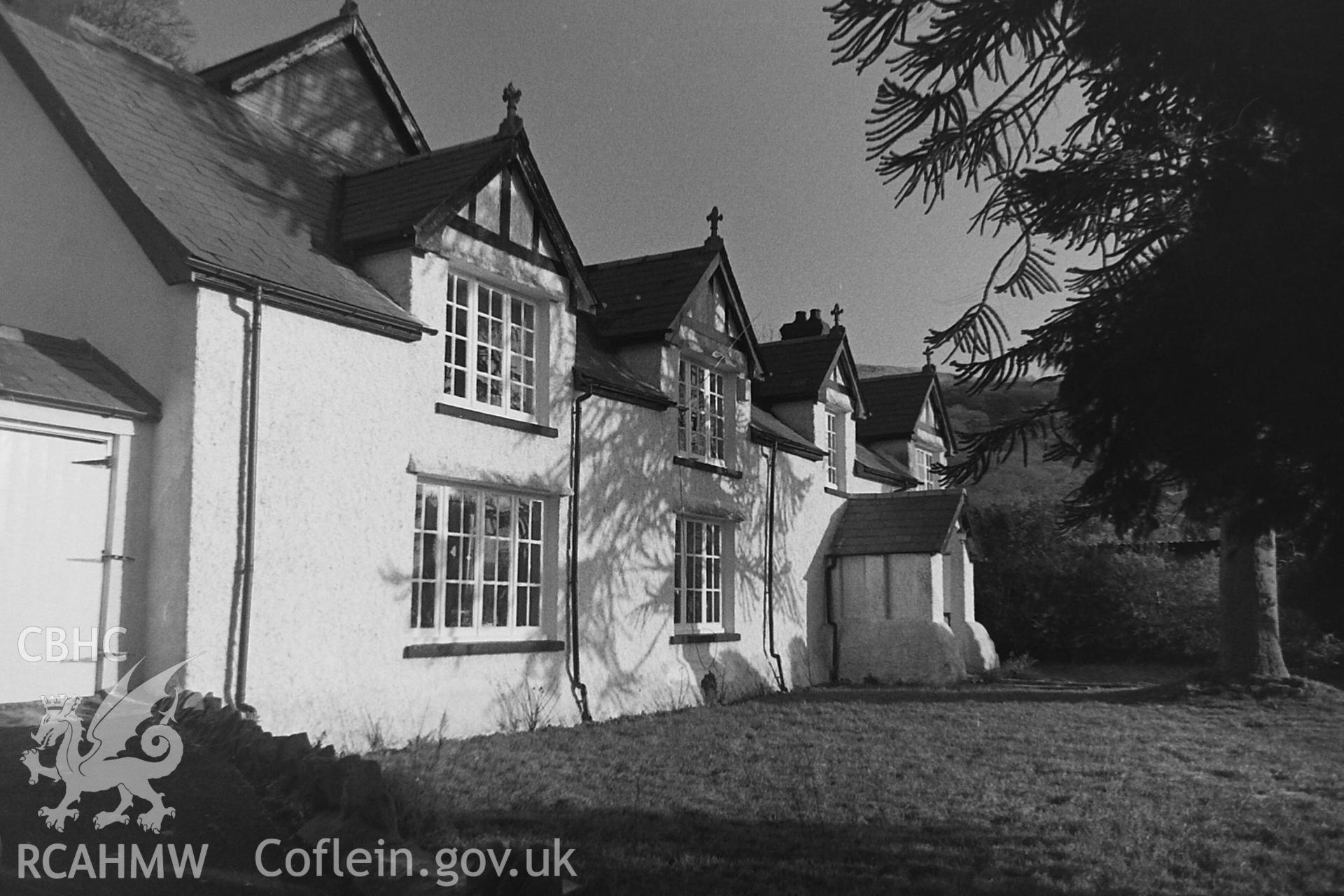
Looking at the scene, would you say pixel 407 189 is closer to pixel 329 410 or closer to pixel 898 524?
pixel 329 410

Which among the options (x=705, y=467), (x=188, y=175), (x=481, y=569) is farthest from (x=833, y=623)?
(x=188, y=175)

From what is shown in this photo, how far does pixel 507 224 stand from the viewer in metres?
13.4

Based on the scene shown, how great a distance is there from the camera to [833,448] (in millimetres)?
23703

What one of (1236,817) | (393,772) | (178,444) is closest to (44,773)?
(393,772)

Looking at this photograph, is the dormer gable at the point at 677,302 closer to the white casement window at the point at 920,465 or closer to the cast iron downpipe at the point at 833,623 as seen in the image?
the cast iron downpipe at the point at 833,623

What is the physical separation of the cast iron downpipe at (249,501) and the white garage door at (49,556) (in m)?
1.09

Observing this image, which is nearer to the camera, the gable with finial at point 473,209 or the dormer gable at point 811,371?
the gable with finial at point 473,209

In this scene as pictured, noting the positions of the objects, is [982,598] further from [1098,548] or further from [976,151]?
[976,151]

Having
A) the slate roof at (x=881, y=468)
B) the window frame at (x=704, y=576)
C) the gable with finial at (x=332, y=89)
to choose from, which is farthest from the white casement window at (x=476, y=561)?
the slate roof at (x=881, y=468)

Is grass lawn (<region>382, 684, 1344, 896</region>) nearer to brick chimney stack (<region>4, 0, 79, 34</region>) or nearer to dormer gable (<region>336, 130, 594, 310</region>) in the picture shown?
dormer gable (<region>336, 130, 594, 310</region>)

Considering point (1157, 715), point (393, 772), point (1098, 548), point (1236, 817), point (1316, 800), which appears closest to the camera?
point (393, 772)

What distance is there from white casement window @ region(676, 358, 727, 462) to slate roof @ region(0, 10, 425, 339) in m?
6.28

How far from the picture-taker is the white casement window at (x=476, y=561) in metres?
12.2

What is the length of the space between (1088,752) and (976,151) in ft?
24.2
